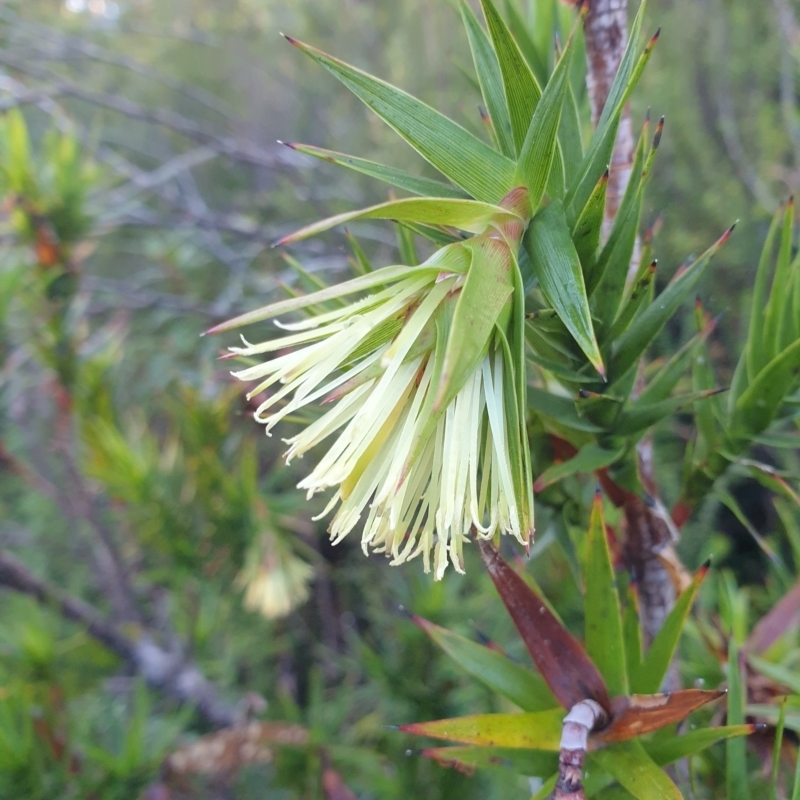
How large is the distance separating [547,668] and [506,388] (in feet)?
0.56

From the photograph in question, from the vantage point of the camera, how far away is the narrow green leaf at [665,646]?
32cm

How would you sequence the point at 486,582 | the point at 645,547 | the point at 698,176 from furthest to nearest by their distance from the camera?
the point at 698,176, the point at 486,582, the point at 645,547

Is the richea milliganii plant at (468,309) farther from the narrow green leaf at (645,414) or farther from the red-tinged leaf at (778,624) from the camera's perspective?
the red-tinged leaf at (778,624)

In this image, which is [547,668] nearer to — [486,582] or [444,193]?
[444,193]

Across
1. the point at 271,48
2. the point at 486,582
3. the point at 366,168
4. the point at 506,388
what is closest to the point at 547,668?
the point at 506,388

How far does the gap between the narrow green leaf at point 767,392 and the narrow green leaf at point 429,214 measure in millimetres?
191

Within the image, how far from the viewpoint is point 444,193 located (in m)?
0.29

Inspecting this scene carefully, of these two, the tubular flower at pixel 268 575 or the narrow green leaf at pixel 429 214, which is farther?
the tubular flower at pixel 268 575

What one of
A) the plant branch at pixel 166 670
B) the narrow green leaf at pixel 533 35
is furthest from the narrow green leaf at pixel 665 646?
the plant branch at pixel 166 670

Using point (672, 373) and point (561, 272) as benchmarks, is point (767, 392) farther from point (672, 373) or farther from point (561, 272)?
point (561, 272)

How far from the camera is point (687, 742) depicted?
302mm

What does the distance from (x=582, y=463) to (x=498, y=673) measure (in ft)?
0.46

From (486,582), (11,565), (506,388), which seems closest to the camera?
(506,388)

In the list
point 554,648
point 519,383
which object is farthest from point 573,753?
point 519,383
